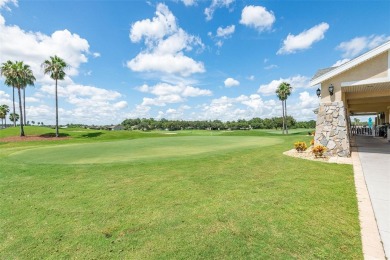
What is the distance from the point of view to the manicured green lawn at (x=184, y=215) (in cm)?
323

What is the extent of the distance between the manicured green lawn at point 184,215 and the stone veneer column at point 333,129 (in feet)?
10.2

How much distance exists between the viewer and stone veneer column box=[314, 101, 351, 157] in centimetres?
1036

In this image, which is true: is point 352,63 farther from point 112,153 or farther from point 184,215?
point 112,153

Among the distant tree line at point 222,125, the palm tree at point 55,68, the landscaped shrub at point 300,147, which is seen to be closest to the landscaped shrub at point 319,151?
the landscaped shrub at point 300,147

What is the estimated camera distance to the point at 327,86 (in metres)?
11.3

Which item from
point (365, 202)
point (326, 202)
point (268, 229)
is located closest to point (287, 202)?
point (326, 202)

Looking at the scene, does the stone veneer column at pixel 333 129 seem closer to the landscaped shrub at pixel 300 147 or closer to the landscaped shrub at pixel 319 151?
the landscaped shrub at pixel 300 147

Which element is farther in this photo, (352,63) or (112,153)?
(112,153)

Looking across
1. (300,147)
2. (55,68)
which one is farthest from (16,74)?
(300,147)

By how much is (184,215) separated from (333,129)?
9815 millimetres

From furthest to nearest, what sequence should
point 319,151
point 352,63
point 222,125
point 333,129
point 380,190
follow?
point 222,125 → point 333,129 → point 352,63 → point 319,151 → point 380,190

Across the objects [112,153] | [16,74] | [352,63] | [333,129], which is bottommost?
[112,153]

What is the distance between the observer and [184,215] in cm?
435

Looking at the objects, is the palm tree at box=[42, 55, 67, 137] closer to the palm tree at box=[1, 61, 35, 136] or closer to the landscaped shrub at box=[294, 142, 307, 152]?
the palm tree at box=[1, 61, 35, 136]
